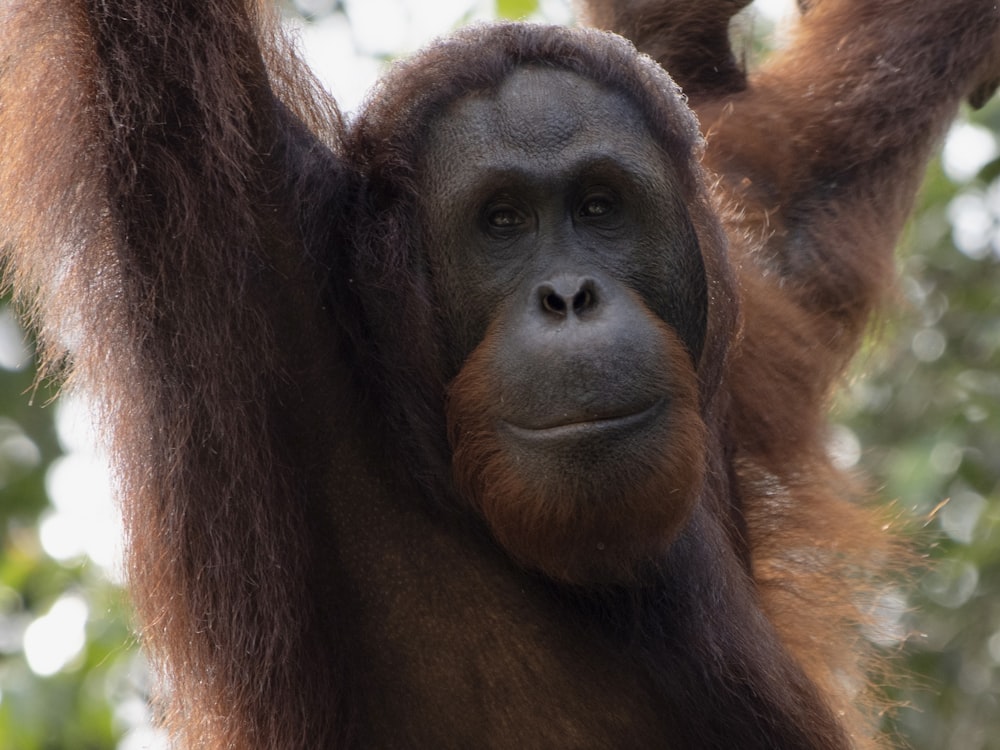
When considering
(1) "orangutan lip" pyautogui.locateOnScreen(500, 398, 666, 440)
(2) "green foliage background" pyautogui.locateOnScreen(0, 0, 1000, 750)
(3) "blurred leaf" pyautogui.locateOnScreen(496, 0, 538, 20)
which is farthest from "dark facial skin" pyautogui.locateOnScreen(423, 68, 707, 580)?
(3) "blurred leaf" pyautogui.locateOnScreen(496, 0, 538, 20)

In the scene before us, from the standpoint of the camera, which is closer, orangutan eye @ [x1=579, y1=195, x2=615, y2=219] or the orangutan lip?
the orangutan lip

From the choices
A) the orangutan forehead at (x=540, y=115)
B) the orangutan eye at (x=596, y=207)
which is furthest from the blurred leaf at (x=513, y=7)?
the orangutan eye at (x=596, y=207)

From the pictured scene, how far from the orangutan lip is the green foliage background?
212cm

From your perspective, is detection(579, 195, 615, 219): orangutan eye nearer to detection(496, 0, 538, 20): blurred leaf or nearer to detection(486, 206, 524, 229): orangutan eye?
detection(486, 206, 524, 229): orangutan eye

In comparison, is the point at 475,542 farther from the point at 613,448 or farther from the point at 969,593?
the point at 969,593

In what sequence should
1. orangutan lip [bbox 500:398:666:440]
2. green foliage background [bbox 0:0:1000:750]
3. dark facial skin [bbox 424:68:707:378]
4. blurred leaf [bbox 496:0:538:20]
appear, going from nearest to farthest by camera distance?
orangutan lip [bbox 500:398:666:440]
dark facial skin [bbox 424:68:707:378]
green foliage background [bbox 0:0:1000:750]
blurred leaf [bbox 496:0:538:20]

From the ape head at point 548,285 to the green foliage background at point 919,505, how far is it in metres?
2.00

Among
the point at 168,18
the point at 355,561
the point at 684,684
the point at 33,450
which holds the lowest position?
the point at 684,684

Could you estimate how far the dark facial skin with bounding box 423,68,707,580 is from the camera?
281 centimetres

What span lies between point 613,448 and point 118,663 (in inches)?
121

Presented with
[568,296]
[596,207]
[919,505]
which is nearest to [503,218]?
[596,207]

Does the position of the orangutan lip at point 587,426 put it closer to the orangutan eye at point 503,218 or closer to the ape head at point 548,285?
the ape head at point 548,285

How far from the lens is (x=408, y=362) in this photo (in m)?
3.11

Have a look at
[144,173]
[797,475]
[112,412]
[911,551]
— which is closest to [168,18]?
[144,173]
